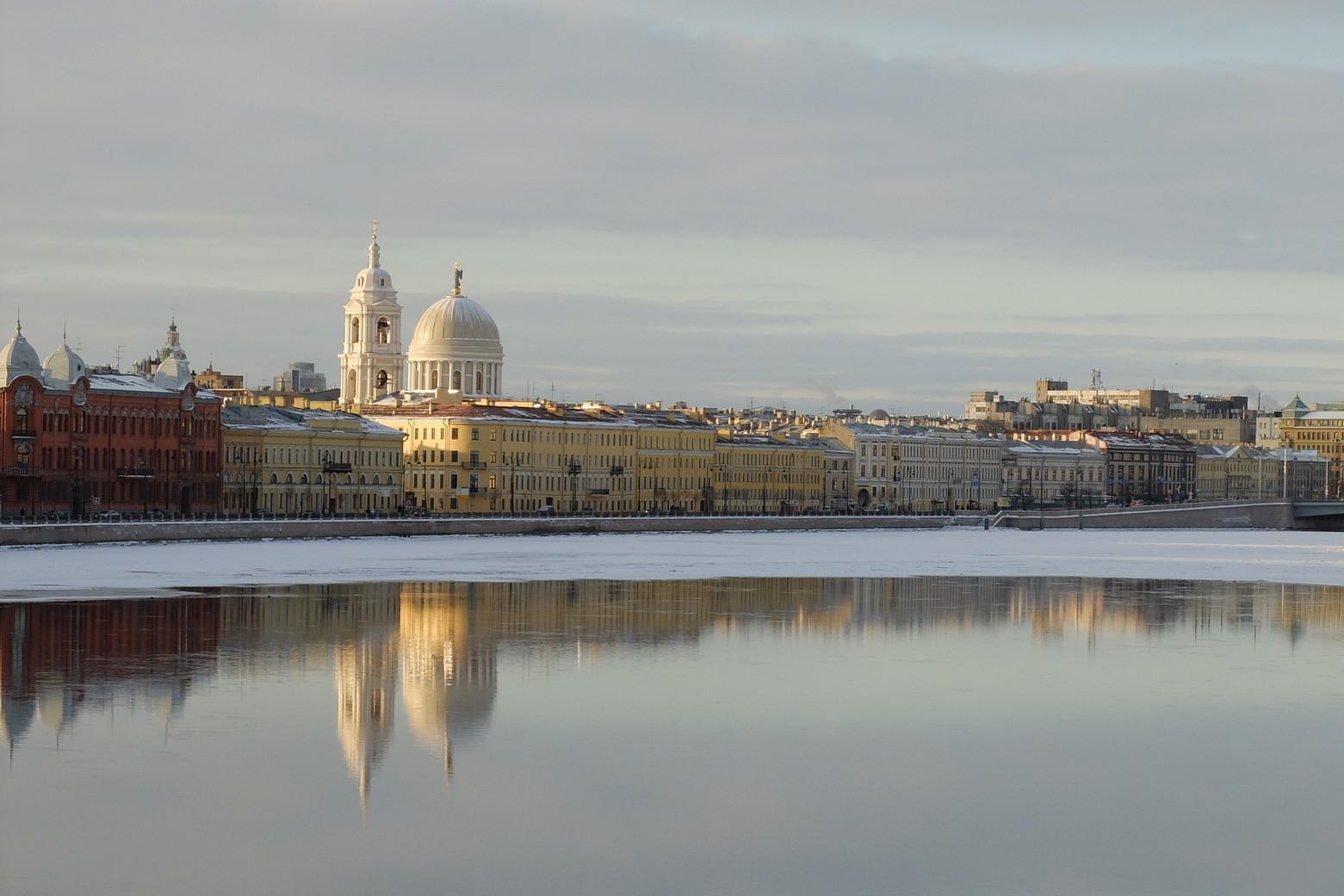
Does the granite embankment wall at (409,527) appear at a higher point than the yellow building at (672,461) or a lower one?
lower

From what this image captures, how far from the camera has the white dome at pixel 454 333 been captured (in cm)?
11625

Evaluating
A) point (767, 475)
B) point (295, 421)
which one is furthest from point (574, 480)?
point (767, 475)

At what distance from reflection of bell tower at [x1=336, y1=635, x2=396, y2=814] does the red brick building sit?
140ft

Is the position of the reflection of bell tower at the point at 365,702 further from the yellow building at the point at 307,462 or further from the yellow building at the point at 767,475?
the yellow building at the point at 767,475

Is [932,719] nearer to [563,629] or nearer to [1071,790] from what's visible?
[1071,790]

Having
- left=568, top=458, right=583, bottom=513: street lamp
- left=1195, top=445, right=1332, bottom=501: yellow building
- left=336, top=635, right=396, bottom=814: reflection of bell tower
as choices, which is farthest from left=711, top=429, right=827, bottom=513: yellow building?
left=336, top=635, right=396, bottom=814: reflection of bell tower

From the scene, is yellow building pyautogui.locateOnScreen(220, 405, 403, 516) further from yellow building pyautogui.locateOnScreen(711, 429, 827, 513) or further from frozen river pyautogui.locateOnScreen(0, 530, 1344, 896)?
frozen river pyautogui.locateOnScreen(0, 530, 1344, 896)

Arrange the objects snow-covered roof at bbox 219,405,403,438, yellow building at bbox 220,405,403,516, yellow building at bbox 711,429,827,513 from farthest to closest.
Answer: yellow building at bbox 711,429,827,513
snow-covered roof at bbox 219,405,403,438
yellow building at bbox 220,405,403,516

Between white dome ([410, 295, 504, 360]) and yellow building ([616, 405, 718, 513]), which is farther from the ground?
white dome ([410, 295, 504, 360])

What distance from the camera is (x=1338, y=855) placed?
1636 cm

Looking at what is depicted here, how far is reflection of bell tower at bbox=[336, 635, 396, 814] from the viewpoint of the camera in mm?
19859

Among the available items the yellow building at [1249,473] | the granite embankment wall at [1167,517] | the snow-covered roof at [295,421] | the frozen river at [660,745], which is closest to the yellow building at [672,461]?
the granite embankment wall at [1167,517]

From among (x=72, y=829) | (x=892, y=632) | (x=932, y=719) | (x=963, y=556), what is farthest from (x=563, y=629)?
(x=963, y=556)

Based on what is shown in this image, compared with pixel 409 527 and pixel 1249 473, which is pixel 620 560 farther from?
pixel 1249 473
